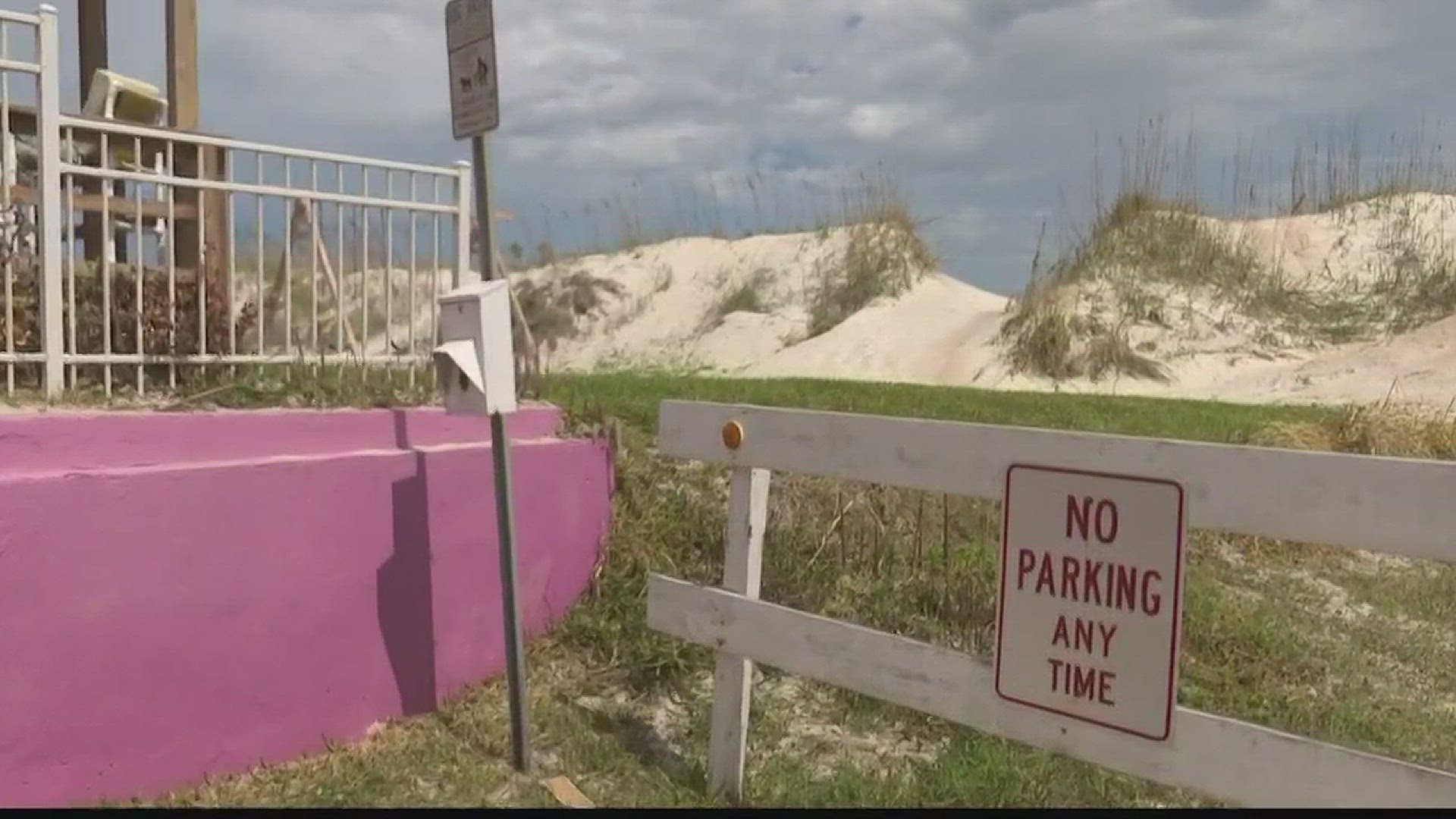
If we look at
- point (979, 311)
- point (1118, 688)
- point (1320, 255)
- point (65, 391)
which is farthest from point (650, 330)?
point (1118, 688)

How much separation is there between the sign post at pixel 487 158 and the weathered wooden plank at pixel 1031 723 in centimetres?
53

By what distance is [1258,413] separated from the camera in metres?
10.4

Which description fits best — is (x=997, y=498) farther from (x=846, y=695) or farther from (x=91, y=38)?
(x=91, y=38)

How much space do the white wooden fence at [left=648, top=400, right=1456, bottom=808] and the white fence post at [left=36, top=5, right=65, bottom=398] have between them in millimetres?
2142

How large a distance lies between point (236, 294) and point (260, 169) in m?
0.74

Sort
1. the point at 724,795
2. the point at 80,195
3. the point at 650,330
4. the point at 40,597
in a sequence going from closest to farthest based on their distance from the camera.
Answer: the point at 40,597, the point at 724,795, the point at 80,195, the point at 650,330

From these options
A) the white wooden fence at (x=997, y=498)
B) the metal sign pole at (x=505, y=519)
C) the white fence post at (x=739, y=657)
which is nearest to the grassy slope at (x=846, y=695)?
the white fence post at (x=739, y=657)

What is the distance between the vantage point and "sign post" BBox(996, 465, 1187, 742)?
10.6 ft

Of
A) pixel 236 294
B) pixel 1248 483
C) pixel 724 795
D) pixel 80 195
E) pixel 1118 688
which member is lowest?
pixel 724 795

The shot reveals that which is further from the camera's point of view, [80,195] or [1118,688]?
[80,195]

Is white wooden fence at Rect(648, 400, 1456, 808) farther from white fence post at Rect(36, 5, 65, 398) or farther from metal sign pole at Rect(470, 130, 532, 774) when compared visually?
white fence post at Rect(36, 5, 65, 398)

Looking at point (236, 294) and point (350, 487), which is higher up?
point (236, 294)

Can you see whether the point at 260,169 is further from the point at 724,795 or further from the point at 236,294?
the point at 724,795

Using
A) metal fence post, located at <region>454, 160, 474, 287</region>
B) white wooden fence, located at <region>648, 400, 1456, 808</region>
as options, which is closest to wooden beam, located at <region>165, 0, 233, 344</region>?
metal fence post, located at <region>454, 160, 474, 287</region>
